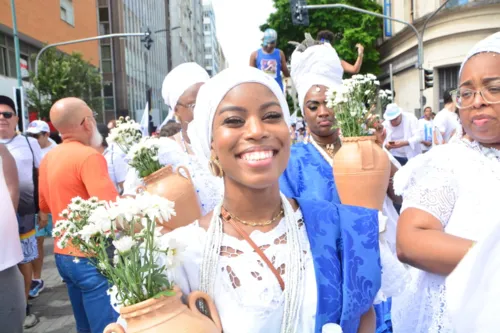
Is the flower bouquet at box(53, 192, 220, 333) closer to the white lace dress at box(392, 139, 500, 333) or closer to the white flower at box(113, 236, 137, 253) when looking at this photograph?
the white flower at box(113, 236, 137, 253)

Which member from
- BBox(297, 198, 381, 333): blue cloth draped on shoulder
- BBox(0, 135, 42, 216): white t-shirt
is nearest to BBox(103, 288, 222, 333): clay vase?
BBox(297, 198, 381, 333): blue cloth draped on shoulder

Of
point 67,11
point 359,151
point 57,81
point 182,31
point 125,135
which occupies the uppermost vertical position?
point 182,31

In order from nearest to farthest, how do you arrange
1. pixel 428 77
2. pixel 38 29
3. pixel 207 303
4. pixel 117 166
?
pixel 207 303, pixel 117 166, pixel 428 77, pixel 38 29

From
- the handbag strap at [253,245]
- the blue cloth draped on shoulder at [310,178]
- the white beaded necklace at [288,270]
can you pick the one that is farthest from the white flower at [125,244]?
the blue cloth draped on shoulder at [310,178]

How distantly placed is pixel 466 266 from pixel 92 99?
78.4ft

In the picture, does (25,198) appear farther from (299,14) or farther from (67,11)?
(67,11)

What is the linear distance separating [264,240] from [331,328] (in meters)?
0.40

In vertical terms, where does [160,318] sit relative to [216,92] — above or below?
below

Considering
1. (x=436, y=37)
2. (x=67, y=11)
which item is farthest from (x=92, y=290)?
(x=67, y=11)

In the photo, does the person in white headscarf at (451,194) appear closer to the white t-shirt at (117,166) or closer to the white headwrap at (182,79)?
the white headwrap at (182,79)

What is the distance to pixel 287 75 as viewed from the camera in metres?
5.70

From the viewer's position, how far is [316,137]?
10.7 feet

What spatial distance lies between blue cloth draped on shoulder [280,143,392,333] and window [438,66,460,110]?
2050 centimetres

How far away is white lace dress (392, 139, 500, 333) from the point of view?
1836 mm
